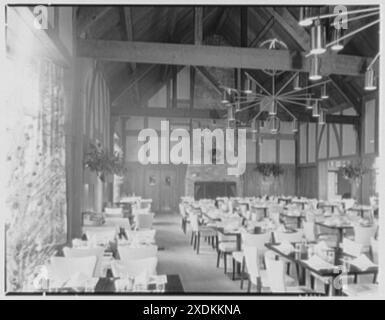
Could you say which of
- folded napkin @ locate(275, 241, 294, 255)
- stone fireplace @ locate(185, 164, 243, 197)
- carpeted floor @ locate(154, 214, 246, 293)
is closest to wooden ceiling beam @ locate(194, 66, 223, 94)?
stone fireplace @ locate(185, 164, 243, 197)

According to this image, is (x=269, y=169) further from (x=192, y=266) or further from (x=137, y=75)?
(x=192, y=266)

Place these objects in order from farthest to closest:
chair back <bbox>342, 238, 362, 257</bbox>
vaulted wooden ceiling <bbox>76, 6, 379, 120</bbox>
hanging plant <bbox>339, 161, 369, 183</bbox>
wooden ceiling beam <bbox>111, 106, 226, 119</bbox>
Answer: wooden ceiling beam <bbox>111, 106, 226, 119</bbox>
hanging plant <bbox>339, 161, 369, 183</bbox>
vaulted wooden ceiling <bbox>76, 6, 379, 120</bbox>
chair back <bbox>342, 238, 362, 257</bbox>

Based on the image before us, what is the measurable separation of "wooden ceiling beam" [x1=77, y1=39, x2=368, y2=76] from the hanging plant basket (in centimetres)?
928

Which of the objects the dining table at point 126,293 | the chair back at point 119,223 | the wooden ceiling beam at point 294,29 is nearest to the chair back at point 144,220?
the chair back at point 119,223

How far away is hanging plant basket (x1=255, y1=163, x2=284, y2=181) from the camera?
15.8m

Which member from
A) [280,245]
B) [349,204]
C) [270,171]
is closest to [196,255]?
[280,245]

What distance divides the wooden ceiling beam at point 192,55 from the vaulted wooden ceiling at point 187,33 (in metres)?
0.42

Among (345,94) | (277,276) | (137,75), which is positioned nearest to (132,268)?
(277,276)

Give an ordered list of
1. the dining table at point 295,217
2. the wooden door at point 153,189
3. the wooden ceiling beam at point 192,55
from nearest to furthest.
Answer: the wooden ceiling beam at point 192,55, the dining table at point 295,217, the wooden door at point 153,189

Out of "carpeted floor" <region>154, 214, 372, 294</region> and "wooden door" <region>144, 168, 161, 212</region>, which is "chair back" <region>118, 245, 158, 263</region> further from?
"wooden door" <region>144, 168, 161, 212</region>

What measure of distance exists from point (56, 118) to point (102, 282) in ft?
7.03

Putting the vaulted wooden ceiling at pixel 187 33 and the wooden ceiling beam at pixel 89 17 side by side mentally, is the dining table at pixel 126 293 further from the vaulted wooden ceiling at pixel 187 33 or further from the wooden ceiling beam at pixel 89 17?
the wooden ceiling beam at pixel 89 17

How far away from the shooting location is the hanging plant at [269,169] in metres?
15.8
